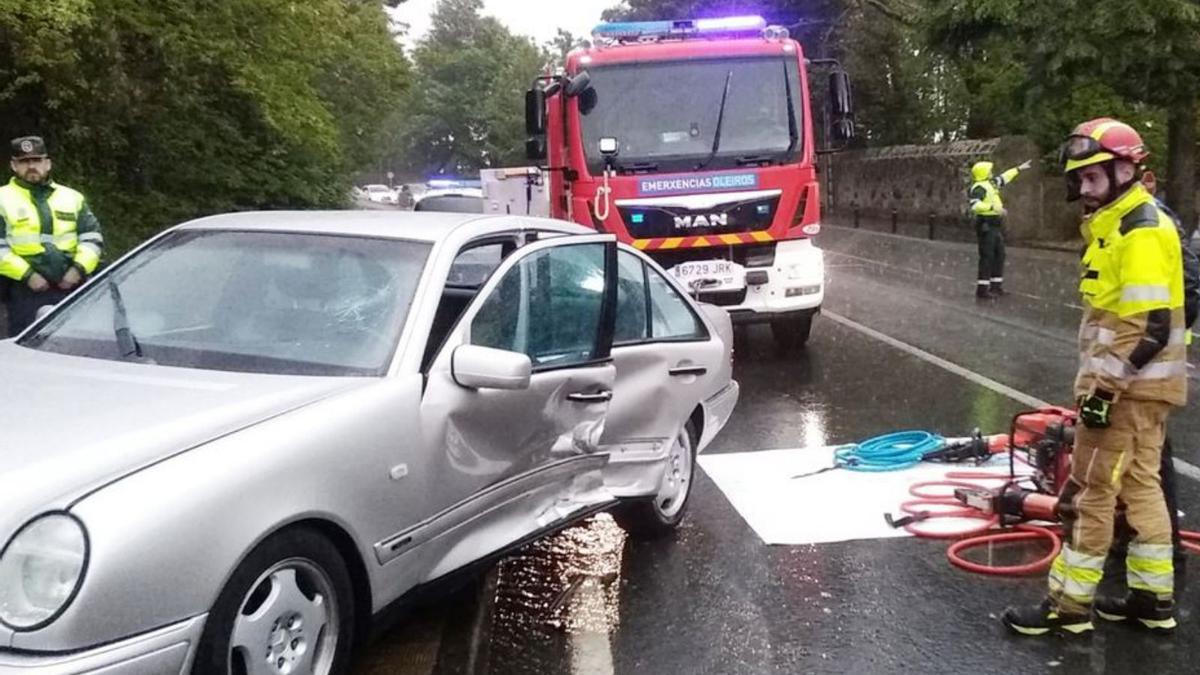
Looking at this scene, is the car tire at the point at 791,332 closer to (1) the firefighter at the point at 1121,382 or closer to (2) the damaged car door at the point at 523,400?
(2) the damaged car door at the point at 523,400

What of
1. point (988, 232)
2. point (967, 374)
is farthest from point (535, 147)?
point (988, 232)

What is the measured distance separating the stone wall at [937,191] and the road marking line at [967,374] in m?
14.7

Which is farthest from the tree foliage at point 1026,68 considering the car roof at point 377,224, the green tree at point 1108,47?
the car roof at point 377,224

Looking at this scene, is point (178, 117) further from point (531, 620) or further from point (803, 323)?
point (531, 620)

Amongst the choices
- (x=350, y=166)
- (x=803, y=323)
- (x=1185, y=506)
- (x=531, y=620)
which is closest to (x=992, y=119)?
(x=350, y=166)

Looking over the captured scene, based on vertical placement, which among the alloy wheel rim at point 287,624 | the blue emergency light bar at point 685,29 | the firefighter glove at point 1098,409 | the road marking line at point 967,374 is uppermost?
the blue emergency light bar at point 685,29

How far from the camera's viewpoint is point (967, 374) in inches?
413

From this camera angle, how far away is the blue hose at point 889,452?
7.31 m

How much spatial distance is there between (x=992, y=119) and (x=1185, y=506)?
1212 inches

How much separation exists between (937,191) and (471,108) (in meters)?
54.2


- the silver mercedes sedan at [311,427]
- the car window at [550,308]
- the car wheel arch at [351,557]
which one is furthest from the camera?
the car window at [550,308]

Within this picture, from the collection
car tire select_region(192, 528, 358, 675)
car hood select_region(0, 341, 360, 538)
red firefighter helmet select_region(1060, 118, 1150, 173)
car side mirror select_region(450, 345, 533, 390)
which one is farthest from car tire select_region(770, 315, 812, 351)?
car tire select_region(192, 528, 358, 675)

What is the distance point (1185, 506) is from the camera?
6418 mm

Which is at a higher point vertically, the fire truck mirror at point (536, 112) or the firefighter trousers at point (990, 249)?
the fire truck mirror at point (536, 112)
